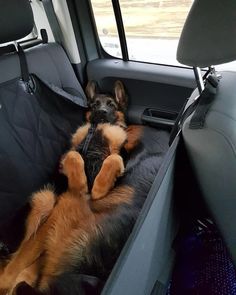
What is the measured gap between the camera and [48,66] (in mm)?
1812

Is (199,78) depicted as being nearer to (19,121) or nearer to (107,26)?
(19,121)

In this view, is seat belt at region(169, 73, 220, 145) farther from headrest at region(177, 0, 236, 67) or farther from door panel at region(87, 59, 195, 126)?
door panel at region(87, 59, 195, 126)

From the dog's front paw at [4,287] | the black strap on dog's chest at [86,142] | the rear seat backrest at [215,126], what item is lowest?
the dog's front paw at [4,287]

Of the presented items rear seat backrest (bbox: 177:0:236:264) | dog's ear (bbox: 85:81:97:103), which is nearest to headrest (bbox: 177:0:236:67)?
rear seat backrest (bbox: 177:0:236:264)

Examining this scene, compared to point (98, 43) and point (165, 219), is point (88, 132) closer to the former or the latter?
point (98, 43)

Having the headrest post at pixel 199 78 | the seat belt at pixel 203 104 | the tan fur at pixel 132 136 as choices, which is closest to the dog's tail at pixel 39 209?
the tan fur at pixel 132 136

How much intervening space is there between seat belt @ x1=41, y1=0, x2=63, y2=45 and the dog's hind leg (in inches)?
39.4

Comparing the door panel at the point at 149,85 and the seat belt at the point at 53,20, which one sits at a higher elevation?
the seat belt at the point at 53,20

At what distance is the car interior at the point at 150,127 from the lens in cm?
88

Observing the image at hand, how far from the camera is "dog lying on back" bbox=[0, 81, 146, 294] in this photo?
1.11 metres

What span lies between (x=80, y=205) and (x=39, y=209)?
19 centimetres

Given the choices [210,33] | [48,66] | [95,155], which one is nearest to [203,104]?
[210,33]

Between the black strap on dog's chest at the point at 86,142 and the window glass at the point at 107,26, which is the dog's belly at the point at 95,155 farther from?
the window glass at the point at 107,26

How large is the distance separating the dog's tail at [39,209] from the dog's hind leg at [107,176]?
0.22 metres
